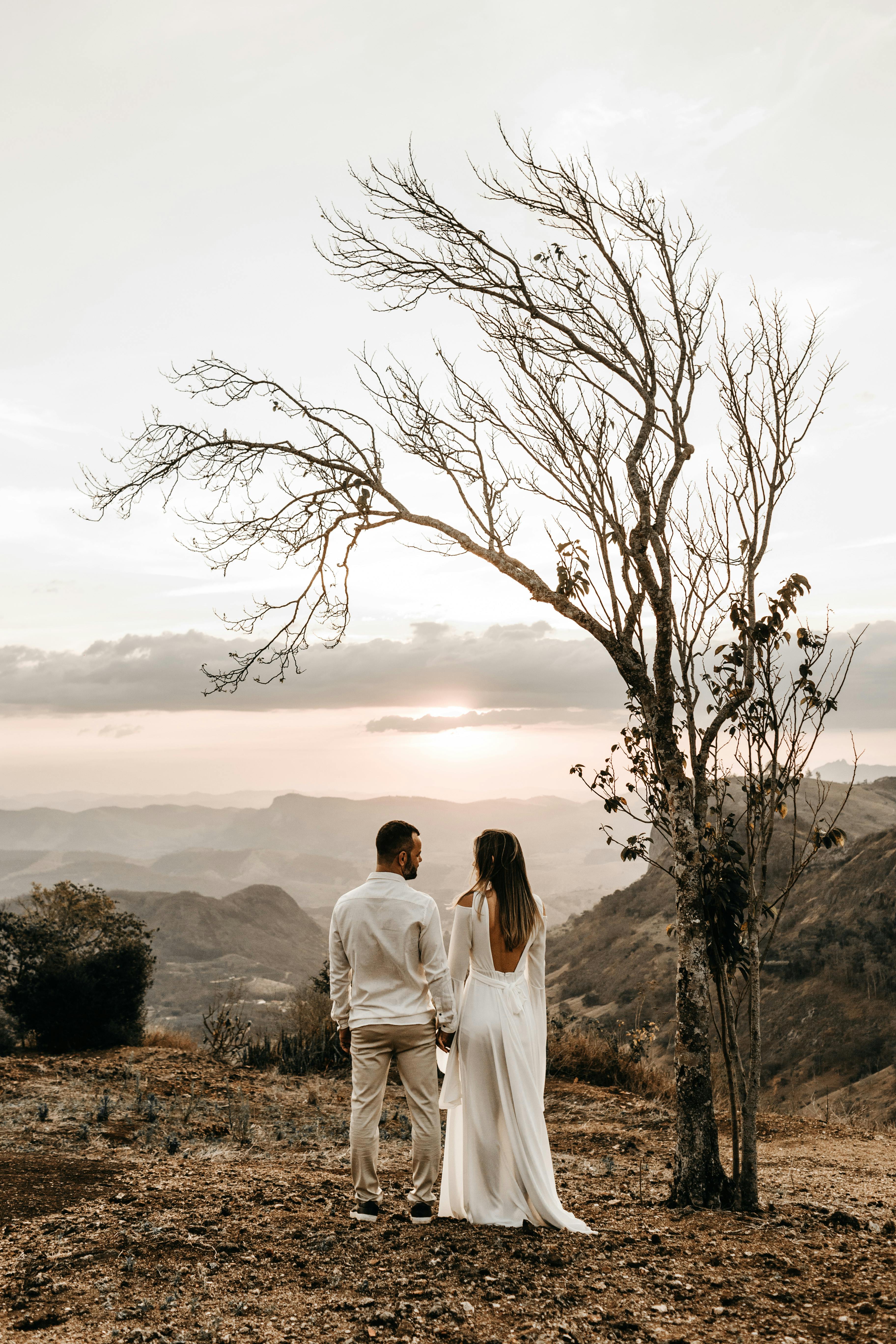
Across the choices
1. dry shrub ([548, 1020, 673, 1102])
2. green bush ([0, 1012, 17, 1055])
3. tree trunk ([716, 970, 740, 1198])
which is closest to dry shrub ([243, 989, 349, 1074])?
dry shrub ([548, 1020, 673, 1102])

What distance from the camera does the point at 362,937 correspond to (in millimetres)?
4922

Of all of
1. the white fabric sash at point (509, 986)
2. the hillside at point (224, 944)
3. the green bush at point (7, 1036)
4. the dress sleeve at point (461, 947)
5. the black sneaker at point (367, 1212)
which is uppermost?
the dress sleeve at point (461, 947)

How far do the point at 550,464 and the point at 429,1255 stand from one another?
529 cm

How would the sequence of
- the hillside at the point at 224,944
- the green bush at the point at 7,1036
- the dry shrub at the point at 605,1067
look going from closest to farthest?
1. the dry shrub at the point at 605,1067
2. the green bush at the point at 7,1036
3. the hillside at the point at 224,944

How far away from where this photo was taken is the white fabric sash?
5.02 m

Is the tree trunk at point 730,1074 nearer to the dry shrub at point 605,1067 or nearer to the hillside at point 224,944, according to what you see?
the dry shrub at point 605,1067

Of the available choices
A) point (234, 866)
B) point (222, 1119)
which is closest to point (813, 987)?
point (222, 1119)

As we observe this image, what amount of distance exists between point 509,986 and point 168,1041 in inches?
437

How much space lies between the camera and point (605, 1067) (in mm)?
12250

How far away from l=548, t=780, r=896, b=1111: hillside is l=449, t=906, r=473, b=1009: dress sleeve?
1725cm

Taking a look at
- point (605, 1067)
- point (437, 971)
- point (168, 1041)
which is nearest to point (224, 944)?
point (168, 1041)

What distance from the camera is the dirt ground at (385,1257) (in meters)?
3.60

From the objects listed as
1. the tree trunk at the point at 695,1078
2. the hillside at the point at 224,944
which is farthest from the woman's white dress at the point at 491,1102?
the hillside at the point at 224,944

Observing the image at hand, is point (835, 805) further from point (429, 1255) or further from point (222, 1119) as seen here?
point (429, 1255)
